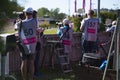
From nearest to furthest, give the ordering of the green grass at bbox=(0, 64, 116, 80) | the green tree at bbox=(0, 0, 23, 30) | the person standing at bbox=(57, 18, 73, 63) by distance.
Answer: the green tree at bbox=(0, 0, 23, 30) < the green grass at bbox=(0, 64, 116, 80) < the person standing at bbox=(57, 18, 73, 63)

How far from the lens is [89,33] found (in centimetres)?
1220

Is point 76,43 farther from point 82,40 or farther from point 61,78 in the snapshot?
point 61,78

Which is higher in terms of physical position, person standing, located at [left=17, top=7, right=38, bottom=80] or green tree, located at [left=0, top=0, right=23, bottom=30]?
green tree, located at [left=0, top=0, right=23, bottom=30]

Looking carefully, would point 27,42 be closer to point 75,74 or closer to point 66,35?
point 75,74

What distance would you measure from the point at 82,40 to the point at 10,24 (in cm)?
929

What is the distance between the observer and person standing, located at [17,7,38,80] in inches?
362

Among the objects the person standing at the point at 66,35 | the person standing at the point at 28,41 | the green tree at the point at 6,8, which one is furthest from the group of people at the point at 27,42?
the green tree at the point at 6,8

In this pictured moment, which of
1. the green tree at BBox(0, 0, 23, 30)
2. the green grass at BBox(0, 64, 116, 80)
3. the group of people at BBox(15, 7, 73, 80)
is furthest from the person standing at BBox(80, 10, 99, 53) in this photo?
the green tree at BBox(0, 0, 23, 30)

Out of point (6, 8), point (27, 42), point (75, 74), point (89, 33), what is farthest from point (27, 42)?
point (6, 8)

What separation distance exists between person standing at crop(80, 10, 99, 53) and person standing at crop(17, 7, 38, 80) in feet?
9.71

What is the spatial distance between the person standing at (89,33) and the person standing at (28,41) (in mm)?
2959

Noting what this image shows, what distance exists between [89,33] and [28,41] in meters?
3.30

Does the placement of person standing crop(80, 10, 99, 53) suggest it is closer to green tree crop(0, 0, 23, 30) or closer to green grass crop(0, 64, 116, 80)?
green grass crop(0, 64, 116, 80)

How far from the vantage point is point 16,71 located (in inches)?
441
